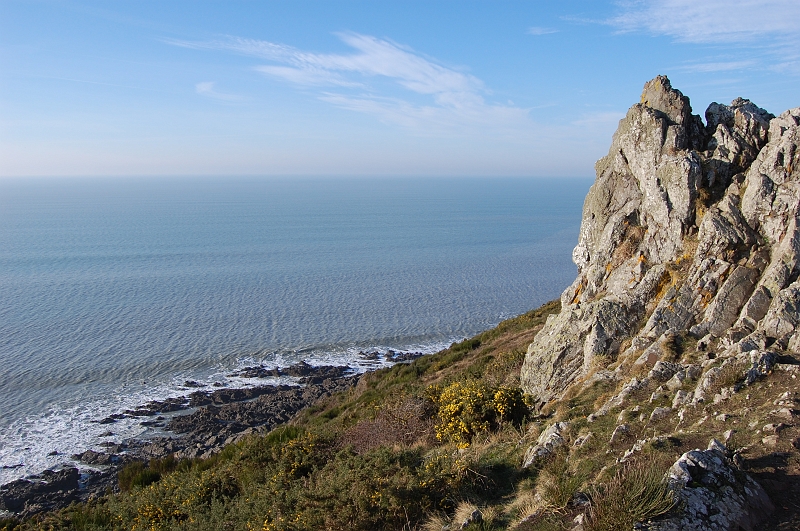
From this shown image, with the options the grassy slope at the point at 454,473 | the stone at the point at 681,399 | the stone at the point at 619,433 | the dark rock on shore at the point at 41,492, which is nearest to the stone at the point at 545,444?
the grassy slope at the point at 454,473

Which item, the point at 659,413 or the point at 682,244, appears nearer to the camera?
the point at 659,413

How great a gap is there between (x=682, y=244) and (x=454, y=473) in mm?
7933

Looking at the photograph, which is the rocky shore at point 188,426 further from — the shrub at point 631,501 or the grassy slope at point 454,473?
the shrub at point 631,501

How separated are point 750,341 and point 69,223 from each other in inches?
4579

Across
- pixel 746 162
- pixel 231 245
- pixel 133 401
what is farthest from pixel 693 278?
pixel 231 245

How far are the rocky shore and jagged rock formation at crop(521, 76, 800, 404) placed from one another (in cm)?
1653

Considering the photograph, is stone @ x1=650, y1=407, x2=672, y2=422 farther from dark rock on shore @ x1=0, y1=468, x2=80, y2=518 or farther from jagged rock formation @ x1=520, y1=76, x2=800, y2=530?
dark rock on shore @ x1=0, y1=468, x2=80, y2=518

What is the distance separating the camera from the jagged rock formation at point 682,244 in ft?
33.6

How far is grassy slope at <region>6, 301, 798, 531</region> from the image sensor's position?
6.25 meters

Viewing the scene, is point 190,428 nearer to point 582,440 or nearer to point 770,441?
point 582,440

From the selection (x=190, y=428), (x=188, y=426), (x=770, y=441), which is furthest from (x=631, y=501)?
(x=188, y=426)

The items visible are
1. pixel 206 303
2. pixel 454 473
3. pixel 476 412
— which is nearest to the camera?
pixel 454 473

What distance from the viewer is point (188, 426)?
25.9 m

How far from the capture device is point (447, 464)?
26.1 feet
